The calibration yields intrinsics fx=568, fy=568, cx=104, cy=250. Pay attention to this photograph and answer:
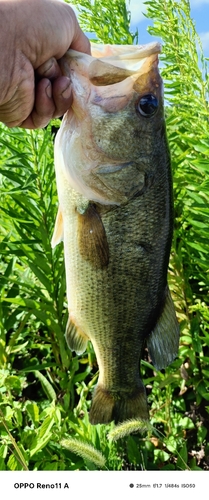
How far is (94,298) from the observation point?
143cm

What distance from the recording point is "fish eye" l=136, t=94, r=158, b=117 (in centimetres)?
126

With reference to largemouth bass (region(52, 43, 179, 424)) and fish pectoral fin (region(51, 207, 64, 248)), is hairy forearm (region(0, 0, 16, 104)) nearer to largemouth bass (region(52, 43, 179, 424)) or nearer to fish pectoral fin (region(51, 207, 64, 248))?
largemouth bass (region(52, 43, 179, 424))

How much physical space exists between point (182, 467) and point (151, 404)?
0.36 m

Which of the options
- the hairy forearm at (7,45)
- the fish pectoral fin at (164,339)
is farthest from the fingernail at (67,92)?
the fish pectoral fin at (164,339)

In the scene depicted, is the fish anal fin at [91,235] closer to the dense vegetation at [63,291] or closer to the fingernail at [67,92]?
the fingernail at [67,92]

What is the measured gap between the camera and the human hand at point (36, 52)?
121 centimetres

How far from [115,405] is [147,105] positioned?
2.61ft

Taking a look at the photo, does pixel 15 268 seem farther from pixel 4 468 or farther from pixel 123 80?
pixel 123 80

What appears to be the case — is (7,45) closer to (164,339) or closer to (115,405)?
(164,339)

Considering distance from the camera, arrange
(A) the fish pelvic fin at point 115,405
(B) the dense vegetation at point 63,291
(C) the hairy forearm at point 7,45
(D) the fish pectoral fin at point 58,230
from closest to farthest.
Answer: (C) the hairy forearm at point 7,45
(D) the fish pectoral fin at point 58,230
(A) the fish pelvic fin at point 115,405
(B) the dense vegetation at point 63,291

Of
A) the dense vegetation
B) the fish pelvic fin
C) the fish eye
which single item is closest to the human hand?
the fish eye

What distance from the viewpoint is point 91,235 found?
132 cm

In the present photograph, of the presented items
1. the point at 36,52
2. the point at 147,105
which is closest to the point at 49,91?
the point at 36,52

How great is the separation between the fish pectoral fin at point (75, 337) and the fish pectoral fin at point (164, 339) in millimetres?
170
